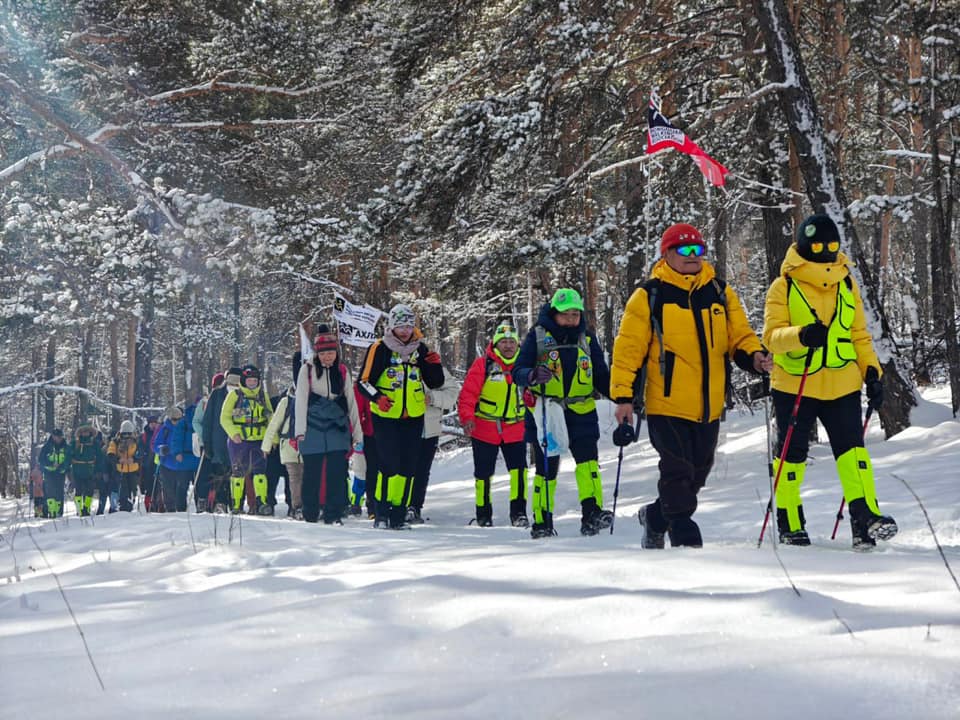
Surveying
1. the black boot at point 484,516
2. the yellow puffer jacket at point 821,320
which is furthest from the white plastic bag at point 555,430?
the yellow puffer jacket at point 821,320

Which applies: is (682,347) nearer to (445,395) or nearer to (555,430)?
(555,430)

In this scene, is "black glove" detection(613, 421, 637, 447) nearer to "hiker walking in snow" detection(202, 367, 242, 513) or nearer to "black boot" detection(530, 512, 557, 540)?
"black boot" detection(530, 512, 557, 540)

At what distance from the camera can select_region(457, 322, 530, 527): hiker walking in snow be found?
8922 millimetres

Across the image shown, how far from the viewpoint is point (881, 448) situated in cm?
1030

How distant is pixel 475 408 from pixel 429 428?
99cm

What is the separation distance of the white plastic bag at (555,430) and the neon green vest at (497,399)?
1.24 m

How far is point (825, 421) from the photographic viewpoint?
5711mm

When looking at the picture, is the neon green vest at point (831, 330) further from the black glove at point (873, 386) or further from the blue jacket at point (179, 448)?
the blue jacket at point (179, 448)

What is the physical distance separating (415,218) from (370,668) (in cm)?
900

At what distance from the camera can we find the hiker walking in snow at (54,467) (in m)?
18.1

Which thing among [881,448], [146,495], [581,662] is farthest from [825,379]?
[146,495]

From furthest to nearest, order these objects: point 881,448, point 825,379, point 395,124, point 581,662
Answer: point 395,124 < point 881,448 < point 825,379 < point 581,662

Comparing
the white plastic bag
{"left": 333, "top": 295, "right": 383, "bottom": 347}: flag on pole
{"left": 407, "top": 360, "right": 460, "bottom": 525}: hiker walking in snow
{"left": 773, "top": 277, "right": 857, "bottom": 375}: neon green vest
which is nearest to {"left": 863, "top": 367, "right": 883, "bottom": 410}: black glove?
{"left": 773, "top": 277, "right": 857, "bottom": 375}: neon green vest

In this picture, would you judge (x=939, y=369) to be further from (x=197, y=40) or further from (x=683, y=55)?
(x=197, y=40)
